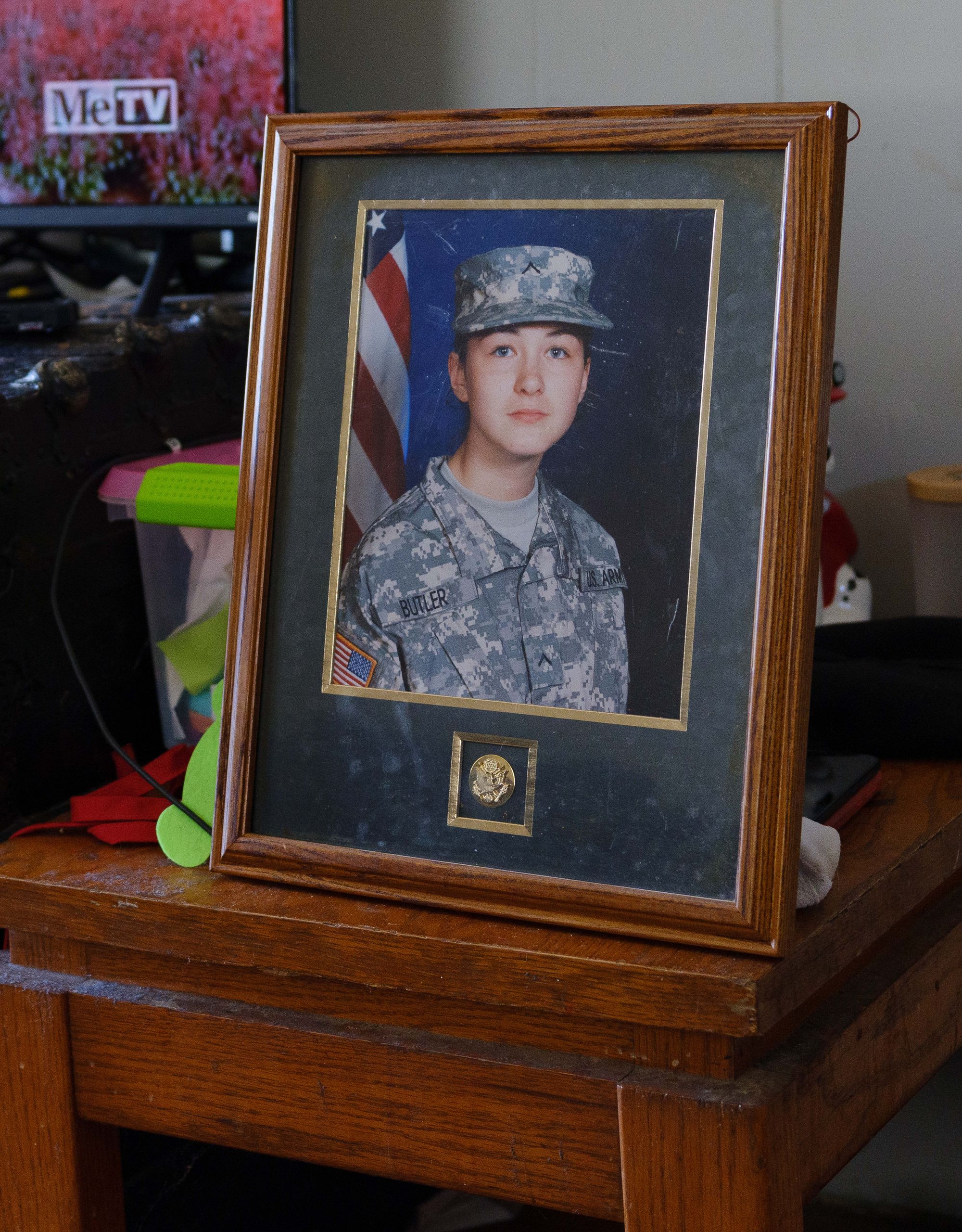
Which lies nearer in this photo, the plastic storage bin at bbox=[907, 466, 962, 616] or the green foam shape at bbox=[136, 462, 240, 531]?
the green foam shape at bbox=[136, 462, 240, 531]

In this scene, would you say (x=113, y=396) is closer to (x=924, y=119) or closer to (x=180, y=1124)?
(x=180, y=1124)

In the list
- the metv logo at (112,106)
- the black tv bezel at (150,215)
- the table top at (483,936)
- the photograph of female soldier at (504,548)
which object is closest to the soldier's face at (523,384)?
the photograph of female soldier at (504,548)

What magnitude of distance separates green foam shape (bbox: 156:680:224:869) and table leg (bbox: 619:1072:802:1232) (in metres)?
0.27

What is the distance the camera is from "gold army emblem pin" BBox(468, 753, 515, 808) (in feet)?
2.01

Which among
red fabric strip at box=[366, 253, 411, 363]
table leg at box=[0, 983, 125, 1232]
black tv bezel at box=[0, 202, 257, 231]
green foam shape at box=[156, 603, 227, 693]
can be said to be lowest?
table leg at box=[0, 983, 125, 1232]

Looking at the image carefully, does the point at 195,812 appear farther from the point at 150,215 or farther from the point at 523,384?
the point at 150,215

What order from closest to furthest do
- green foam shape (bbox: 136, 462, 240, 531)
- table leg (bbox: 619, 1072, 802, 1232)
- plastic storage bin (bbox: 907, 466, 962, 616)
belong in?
table leg (bbox: 619, 1072, 802, 1232)
green foam shape (bbox: 136, 462, 240, 531)
plastic storage bin (bbox: 907, 466, 962, 616)

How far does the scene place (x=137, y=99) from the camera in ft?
3.80

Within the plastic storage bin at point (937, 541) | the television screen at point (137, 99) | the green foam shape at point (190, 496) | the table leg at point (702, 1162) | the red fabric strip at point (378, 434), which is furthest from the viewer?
the television screen at point (137, 99)

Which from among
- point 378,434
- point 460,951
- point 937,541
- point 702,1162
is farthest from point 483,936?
point 937,541

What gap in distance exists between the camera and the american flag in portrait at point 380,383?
647 millimetres

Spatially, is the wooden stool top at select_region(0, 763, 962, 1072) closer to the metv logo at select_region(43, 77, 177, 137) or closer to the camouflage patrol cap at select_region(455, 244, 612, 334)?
the camouflage patrol cap at select_region(455, 244, 612, 334)

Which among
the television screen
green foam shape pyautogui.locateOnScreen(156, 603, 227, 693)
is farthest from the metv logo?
green foam shape pyautogui.locateOnScreen(156, 603, 227, 693)

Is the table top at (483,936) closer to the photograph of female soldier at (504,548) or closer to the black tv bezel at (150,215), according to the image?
the photograph of female soldier at (504,548)
